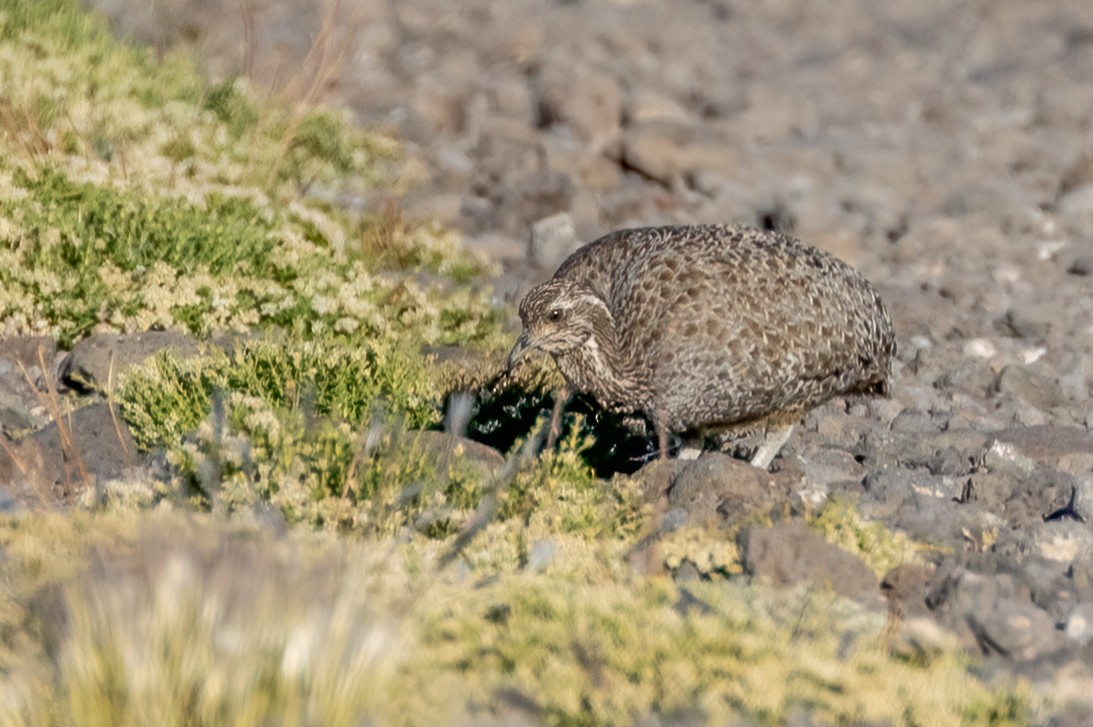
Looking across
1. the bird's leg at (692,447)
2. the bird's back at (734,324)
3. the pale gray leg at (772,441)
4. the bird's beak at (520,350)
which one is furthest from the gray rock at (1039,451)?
the bird's beak at (520,350)

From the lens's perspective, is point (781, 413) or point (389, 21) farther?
point (389, 21)

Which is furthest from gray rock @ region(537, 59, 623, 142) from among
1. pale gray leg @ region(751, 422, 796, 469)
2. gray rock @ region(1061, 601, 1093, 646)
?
gray rock @ region(1061, 601, 1093, 646)

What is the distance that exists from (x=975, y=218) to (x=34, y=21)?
273 inches

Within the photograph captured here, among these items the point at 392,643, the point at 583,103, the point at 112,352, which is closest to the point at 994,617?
the point at 392,643

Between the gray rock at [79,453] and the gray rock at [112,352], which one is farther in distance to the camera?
the gray rock at [112,352]

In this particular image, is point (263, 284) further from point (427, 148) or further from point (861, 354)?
point (427, 148)

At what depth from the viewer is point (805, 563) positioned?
190 inches

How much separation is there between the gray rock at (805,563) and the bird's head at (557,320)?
1673 millimetres

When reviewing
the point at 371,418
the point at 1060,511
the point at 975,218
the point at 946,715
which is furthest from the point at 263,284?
the point at 975,218

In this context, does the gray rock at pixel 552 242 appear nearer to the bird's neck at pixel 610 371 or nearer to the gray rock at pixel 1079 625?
the bird's neck at pixel 610 371

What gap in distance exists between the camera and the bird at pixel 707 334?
630cm

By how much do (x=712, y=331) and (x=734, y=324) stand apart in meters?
0.10

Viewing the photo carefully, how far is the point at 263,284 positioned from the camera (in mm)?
7773

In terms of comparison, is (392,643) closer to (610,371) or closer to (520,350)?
(520,350)
